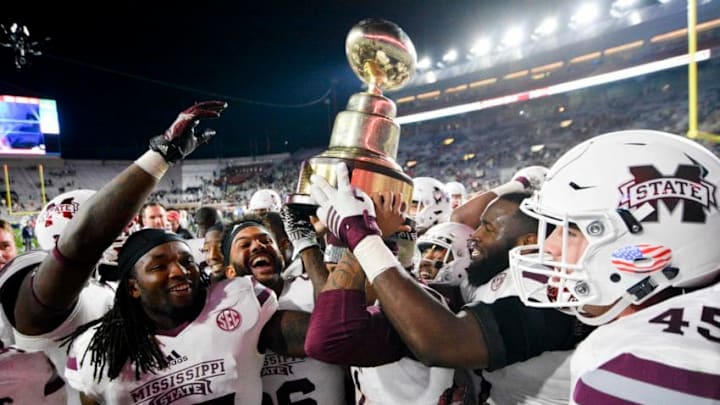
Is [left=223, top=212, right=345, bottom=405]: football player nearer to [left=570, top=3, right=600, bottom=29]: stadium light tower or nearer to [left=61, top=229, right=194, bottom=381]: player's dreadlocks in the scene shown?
[left=61, top=229, right=194, bottom=381]: player's dreadlocks

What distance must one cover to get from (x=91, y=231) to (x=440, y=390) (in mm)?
1418

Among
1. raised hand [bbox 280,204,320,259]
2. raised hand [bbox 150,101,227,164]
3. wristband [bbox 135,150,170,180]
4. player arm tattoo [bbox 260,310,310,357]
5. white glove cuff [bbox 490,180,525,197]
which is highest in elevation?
raised hand [bbox 150,101,227,164]

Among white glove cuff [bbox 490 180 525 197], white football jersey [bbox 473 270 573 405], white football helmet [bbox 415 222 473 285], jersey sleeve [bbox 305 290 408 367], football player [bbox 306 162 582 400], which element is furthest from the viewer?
white football helmet [bbox 415 222 473 285]

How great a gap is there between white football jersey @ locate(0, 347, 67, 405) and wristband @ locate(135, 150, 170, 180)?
3.47ft

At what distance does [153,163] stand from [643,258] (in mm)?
1615

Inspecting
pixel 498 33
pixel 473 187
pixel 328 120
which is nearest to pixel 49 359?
pixel 473 187

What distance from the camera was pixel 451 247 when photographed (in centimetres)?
310

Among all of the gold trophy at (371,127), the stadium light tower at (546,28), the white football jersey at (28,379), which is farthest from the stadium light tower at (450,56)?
the white football jersey at (28,379)

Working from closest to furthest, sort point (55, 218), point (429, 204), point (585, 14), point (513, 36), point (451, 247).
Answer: point (55, 218)
point (451, 247)
point (429, 204)
point (585, 14)
point (513, 36)

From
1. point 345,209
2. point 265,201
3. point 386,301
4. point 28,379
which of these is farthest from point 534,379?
point 265,201

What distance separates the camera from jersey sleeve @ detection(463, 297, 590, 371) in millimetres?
1485

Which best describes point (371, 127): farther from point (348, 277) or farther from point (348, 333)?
point (348, 333)

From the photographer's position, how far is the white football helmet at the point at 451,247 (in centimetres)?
297

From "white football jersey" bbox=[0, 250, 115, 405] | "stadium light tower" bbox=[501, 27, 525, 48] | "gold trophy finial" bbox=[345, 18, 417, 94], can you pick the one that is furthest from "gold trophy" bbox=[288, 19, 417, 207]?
"stadium light tower" bbox=[501, 27, 525, 48]
